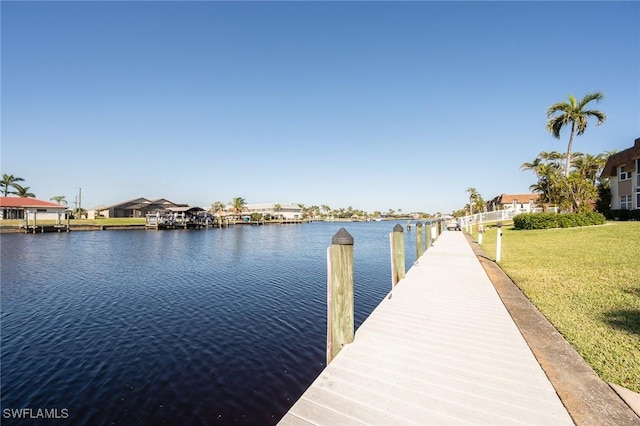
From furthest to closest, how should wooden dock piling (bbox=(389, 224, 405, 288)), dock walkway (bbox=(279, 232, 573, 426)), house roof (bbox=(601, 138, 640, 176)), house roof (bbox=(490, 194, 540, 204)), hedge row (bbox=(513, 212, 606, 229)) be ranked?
1. house roof (bbox=(490, 194, 540, 204))
2. house roof (bbox=(601, 138, 640, 176))
3. hedge row (bbox=(513, 212, 606, 229))
4. wooden dock piling (bbox=(389, 224, 405, 288))
5. dock walkway (bbox=(279, 232, 573, 426))

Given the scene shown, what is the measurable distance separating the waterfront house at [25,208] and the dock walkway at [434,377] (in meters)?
68.5

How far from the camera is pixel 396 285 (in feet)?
28.4

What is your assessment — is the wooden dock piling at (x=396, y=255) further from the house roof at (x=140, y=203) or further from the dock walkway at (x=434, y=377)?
the house roof at (x=140, y=203)

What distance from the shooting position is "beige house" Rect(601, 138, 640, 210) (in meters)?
27.3

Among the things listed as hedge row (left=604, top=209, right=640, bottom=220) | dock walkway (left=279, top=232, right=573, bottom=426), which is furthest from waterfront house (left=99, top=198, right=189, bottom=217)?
dock walkway (left=279, top=232, right=573, bottom=426)

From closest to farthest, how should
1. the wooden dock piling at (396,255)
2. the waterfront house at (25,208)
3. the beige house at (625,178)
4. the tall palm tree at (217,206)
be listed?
the wooden dock piling at (396,255) < the beige house at (625,178) < the waterfront house at (25,208) < the tall palm tree at (217,206)

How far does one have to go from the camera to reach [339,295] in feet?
15.7

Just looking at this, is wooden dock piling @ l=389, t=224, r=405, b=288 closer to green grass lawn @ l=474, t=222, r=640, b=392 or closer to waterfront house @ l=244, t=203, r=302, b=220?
green grass lawn @ l=474, t=222, r=640, b=392

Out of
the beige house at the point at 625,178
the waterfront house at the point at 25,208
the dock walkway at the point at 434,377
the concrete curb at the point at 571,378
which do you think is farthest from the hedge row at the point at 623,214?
the waterfront house at the point at 25,208

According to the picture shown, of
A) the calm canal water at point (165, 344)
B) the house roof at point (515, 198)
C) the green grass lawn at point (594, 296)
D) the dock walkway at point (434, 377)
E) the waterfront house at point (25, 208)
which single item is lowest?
the calm canal water at point (165, 344)

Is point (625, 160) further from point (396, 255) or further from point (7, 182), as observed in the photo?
point (7, 182)

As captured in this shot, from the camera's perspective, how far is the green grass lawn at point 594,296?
13.7ft

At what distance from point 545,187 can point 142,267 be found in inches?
1924

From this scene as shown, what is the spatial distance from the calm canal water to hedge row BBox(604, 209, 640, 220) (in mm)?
25030
